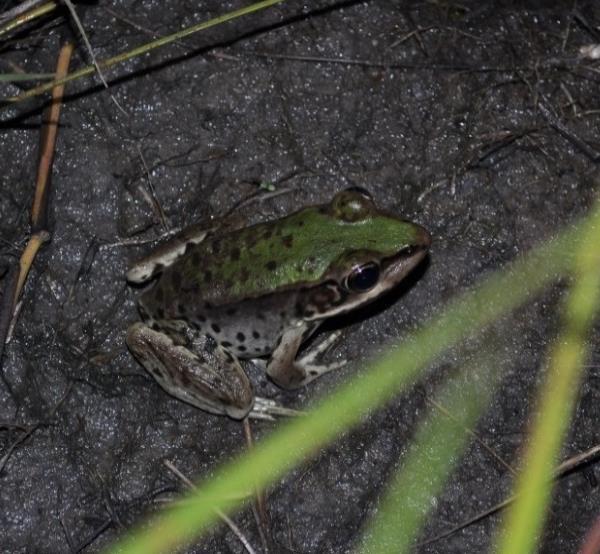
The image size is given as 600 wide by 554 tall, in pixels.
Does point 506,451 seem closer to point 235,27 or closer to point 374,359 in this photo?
point 374,359

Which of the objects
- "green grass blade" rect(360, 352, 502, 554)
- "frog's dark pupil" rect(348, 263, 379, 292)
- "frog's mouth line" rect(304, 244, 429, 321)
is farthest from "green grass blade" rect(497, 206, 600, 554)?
"frog's dark pupil" rect(348, 263, 379, 292)

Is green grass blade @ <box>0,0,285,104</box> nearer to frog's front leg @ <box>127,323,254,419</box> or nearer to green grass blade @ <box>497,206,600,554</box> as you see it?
frog's front leg @ <box>127,323,254,419</box>

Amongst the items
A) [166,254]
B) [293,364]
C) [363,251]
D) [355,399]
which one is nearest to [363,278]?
[363,251]

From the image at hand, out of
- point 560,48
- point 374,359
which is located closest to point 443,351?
point 374,359

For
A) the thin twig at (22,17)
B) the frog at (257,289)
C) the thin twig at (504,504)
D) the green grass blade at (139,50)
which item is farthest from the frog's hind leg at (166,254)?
the thin twig at (504,504)

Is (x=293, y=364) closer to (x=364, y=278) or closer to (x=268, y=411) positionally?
(x=268, y=411)

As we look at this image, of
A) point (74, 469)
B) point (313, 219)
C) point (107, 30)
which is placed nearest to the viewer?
point (313, 219)
